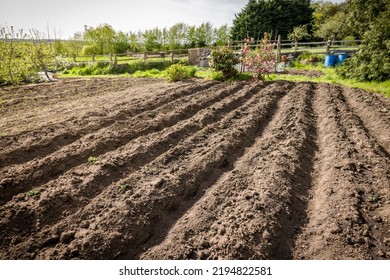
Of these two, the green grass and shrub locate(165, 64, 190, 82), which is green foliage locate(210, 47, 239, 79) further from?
the green grass

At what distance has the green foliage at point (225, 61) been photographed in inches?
459

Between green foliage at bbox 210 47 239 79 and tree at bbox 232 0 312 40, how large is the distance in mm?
19672

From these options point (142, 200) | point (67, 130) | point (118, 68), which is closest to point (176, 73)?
point (67, 130)

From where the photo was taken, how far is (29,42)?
14.4 metres

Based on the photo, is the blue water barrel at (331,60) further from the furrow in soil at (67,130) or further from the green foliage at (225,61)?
the furrow in soil at (67,130)

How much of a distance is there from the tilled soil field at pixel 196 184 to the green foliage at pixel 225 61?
17.8 ft

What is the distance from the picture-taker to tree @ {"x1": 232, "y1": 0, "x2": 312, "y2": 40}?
96.5 feet

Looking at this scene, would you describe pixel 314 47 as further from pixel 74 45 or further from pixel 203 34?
pixel 74 45

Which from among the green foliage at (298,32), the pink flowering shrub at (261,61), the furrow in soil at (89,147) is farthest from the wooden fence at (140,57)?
the furrow in soil at (89,147)

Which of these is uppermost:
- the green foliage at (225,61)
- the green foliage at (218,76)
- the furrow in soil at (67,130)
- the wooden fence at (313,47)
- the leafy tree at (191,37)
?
the leafy tree at (191,37)

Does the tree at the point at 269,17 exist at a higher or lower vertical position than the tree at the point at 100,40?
higher
